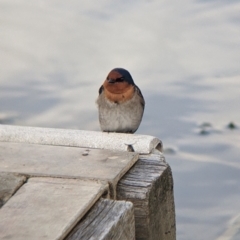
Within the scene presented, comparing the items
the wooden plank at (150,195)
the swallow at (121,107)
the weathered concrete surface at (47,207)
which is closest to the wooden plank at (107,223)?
the weathered concrete surface at (47,207)

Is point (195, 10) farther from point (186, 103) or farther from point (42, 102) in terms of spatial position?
point (42, 102)

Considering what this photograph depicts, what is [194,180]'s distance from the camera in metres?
6.11

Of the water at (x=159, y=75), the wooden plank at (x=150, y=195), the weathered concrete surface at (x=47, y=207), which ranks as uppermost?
the weathered concrete surface at (x=47, y=207)

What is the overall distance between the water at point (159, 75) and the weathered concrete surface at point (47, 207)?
2.90 m

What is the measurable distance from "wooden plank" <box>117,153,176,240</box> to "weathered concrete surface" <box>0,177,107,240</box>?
0.15 meters

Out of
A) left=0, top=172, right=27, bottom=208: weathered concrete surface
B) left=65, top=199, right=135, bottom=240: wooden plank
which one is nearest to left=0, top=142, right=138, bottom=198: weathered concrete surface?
left=0, top=172, right=27, bottom=208: weathered concrete surface

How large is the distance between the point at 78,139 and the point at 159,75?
408cm

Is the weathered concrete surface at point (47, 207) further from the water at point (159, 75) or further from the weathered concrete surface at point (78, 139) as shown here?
the water at point (159, 75)

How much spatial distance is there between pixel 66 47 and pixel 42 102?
38.5 inches

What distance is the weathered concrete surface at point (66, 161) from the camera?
2.89 meters

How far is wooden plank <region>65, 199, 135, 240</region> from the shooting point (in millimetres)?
2449

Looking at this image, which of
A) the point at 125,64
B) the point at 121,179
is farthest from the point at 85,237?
the point at 125,64

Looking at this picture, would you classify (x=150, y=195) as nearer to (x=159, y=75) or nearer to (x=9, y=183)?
(x=9, y=183)

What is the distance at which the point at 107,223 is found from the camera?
2.51 meters
